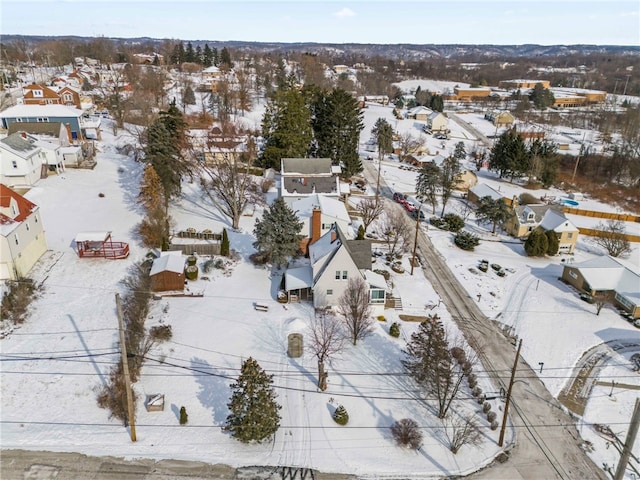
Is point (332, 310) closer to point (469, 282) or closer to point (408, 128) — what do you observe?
point (469, 282)

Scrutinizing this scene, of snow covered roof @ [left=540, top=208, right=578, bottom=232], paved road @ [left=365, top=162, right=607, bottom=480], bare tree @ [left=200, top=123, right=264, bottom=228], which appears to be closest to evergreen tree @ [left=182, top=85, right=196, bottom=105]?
bare tree @ [left=200, top=123, right=264, bottom=228]

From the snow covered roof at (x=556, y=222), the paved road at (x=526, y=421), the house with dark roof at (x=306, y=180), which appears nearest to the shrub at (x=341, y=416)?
the paved road at (x=526, y=421)

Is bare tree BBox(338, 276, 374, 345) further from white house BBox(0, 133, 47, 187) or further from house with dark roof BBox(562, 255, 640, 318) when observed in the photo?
white house BBox(0, 133, 47, 187)

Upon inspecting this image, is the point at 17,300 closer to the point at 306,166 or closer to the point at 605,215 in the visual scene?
the point at 306,166

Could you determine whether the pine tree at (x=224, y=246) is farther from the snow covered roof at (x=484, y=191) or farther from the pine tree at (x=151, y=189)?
the snow covered roof at (x=484, y=191)

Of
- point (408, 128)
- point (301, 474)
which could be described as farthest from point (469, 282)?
point (408, 128)

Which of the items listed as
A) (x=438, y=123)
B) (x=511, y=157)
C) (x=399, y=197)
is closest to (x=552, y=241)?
(x=399, y=197)
